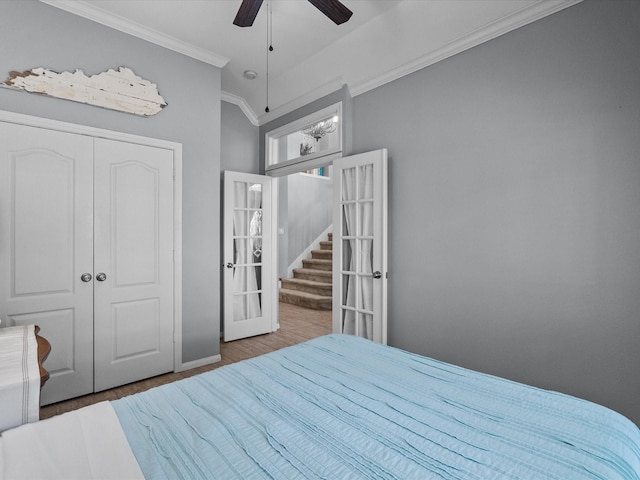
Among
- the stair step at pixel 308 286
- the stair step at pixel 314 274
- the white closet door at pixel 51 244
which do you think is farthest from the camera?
the stair step at pixel 314 274

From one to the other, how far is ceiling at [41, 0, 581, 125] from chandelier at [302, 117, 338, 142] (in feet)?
0.96

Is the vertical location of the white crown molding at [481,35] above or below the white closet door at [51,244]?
above

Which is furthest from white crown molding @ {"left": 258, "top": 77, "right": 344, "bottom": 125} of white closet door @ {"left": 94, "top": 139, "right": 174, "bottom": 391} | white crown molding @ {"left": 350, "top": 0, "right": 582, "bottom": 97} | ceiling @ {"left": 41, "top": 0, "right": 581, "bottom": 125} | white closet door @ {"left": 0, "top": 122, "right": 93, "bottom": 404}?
white closet door @ {"left": 0, "top": 122, "right": 93, "bottom": 404}

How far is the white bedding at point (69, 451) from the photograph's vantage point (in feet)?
2.60

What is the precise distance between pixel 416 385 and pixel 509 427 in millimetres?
363

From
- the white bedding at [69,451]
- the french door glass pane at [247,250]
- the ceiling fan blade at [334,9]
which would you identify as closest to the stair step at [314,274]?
the french door glass pane at [247,250]

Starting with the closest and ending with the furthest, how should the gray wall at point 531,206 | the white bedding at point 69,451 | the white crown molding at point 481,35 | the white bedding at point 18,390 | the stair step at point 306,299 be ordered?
1. the white bedding at point 69,451
2. the white bedding at point 18,390
3. the gray wall at point 531,206
4. the white crown molding at point 481,35
5. the stair step at point 306,299

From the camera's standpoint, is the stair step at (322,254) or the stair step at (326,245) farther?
the stair step at (326,245)

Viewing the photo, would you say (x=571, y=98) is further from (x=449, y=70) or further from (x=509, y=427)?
(x=509, y=427)

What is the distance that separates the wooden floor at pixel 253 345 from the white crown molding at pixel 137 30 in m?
2.90

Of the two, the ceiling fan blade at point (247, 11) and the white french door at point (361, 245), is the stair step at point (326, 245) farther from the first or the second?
the ceiling fan blade at point (247, 11)

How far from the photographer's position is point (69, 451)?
874 mm

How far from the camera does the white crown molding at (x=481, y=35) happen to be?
2016 mm

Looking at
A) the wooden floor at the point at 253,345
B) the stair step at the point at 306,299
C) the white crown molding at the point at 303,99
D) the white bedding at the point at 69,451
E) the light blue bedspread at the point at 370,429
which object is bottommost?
the wooden floor at the point at 253,345
